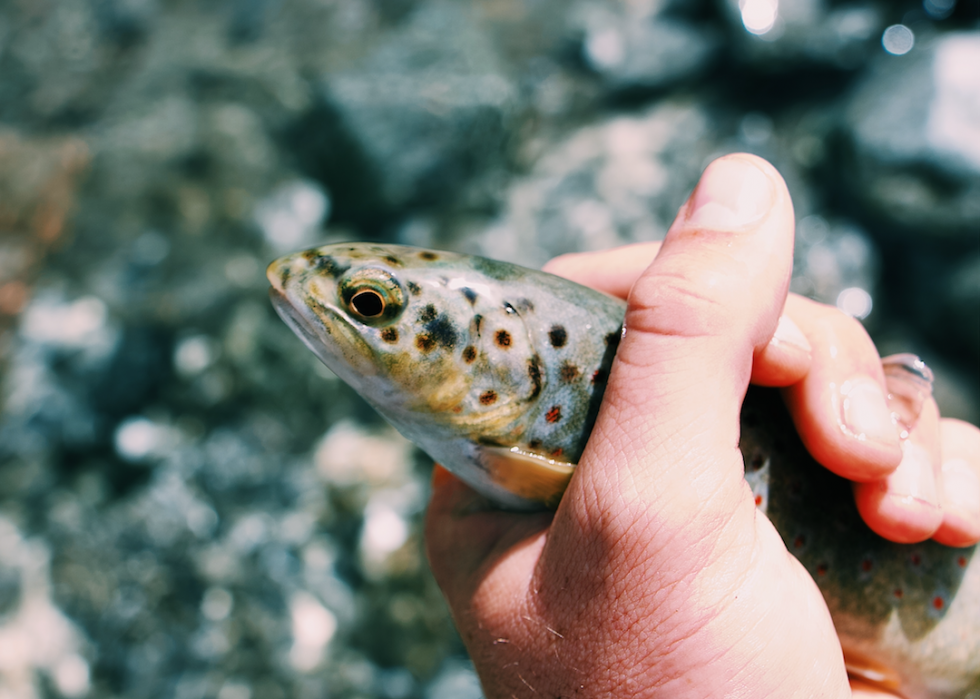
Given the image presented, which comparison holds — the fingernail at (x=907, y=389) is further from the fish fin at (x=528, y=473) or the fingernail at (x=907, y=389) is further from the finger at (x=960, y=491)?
the fish fin at (x=528, y=473)

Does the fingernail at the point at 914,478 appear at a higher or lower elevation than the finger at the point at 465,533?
higher

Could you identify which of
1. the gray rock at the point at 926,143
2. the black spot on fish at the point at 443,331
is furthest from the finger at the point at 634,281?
the gray rock at the point at 926,143

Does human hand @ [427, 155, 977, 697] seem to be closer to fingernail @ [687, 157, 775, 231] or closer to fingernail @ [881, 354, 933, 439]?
fingernail @ [687, 157, 775, 231]

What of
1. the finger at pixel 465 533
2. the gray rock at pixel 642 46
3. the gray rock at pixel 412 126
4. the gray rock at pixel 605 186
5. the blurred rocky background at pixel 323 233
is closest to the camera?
the finger at pixel 465 533

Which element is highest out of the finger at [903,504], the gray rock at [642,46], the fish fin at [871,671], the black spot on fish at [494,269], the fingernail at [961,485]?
the black spot on fish at [494,269]

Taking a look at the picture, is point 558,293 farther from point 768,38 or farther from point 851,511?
point 768,38

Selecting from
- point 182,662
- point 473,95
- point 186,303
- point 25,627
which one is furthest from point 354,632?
point 473,95
